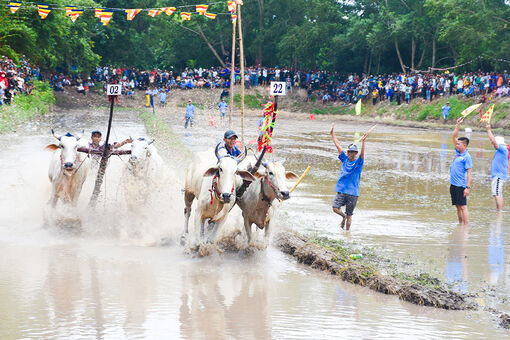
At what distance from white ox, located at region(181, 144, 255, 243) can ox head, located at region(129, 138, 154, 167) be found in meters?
1.45

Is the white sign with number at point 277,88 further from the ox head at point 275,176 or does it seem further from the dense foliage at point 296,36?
the dense foliage at point 296,36

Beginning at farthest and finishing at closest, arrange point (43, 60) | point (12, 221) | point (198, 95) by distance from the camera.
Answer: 1. point (198, 95)
2. point (43, 60)
3. point (12, 221)

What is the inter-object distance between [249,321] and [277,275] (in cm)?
184

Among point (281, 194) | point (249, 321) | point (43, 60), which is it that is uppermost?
point (43, 60)

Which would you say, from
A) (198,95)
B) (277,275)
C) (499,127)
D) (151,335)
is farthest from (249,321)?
(198,95)

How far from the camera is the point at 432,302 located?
730cm

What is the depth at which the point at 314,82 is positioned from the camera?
54438 millimetres

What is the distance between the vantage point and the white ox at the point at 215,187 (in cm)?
866

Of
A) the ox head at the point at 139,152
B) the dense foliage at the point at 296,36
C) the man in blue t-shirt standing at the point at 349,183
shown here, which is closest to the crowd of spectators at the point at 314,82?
the dense foliage at the point at 296,36

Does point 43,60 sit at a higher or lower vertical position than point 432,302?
higher

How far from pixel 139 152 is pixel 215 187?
2.69 metres

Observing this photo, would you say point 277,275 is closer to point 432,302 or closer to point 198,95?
point 432,302

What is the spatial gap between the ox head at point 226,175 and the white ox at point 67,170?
280 cm

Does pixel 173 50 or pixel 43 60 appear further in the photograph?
pixel 173 50
